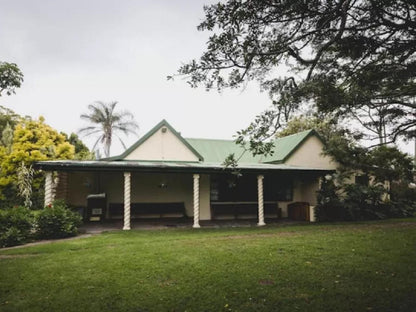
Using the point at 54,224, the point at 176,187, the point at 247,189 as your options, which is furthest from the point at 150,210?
the point at 247,189

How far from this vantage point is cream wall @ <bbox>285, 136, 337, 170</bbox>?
54.6 ft

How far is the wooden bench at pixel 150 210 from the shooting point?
13593mm

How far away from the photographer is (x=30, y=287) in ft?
14.9

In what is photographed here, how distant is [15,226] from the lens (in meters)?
8.49

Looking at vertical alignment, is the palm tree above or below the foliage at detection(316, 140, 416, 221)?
above

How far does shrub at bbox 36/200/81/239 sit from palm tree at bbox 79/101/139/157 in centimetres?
1643

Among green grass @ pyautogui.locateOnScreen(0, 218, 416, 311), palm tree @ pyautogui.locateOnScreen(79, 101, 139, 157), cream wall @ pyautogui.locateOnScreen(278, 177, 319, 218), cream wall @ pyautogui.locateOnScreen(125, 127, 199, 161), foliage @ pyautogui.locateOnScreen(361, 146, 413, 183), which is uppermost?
palm tree @ pyautogui.locateOnScreen(79, 101, 139, 157)

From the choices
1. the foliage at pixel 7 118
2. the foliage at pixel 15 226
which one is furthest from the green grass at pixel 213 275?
the foliage at pixel 7 118

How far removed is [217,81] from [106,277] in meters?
4.57

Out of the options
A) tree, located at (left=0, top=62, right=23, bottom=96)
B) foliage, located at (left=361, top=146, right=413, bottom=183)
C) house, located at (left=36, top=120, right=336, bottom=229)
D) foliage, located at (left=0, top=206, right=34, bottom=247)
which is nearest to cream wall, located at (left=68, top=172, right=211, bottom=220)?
house, located at (left=36, top=120, right=336, bottom=229)

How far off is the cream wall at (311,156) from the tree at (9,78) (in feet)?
78.0

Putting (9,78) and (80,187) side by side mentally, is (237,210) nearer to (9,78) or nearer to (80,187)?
(80,187)

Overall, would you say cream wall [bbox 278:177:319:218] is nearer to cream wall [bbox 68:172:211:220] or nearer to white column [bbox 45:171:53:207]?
cream wall [bbox 68:172:211:220]

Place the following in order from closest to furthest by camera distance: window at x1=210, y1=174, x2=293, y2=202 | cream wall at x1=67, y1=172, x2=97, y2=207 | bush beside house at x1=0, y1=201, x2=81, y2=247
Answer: bush beside house at x1=0, y1=201, x2=81, y2=247, cream wall at x1=67, y1=172, x2=97, y2=207, window at x1=210, y1=174, x2=293, y2=202
